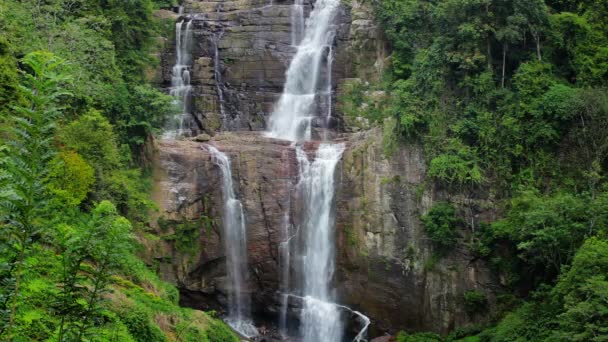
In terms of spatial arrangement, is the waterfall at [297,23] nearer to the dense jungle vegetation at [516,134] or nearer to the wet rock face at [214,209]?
the dense jungle vegetation at [516,134]

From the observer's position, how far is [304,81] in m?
30.9

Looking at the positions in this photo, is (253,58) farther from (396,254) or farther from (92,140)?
(396,254)

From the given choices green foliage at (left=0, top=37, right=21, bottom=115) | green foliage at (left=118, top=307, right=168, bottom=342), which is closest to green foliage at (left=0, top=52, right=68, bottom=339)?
green foliage at (left=118, top=307, right=168, bottom=342)

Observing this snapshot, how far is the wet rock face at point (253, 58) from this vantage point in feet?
100

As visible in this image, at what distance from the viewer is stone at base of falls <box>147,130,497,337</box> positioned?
72.2 ft

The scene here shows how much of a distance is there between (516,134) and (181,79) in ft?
62.8

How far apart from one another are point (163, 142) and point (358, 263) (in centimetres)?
1035

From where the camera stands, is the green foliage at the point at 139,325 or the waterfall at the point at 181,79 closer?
the green foliage at the point at 139,325

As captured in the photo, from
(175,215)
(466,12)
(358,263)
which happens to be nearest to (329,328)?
(358,263)

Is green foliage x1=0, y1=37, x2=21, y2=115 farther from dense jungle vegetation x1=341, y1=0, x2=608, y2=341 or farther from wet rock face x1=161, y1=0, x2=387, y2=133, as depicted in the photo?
wet rock face x1=161, y1=0, x2=387, y2=133

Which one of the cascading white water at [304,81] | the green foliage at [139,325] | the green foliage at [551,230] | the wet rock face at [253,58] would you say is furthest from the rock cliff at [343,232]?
the green foliage at [139,325]

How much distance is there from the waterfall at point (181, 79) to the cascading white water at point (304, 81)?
4.96 metres

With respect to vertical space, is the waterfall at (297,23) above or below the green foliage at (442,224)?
above

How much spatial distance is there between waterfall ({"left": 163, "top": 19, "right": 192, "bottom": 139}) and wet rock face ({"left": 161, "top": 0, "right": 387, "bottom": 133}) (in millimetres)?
346
